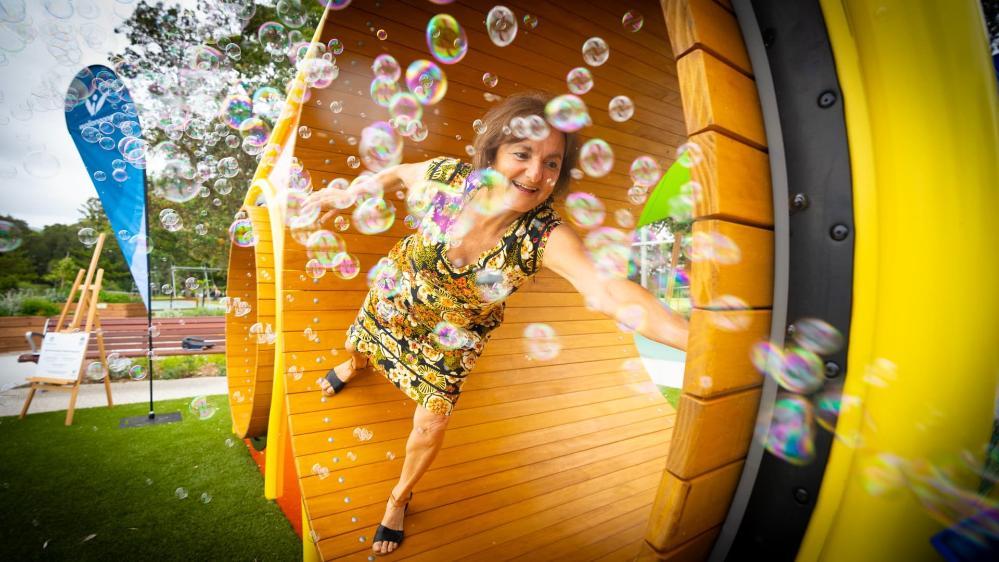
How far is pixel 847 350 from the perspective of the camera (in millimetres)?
648

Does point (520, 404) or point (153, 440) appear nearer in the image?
point (520, 404)

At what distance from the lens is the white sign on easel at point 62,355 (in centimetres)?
391

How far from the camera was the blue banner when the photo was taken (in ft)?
9.02

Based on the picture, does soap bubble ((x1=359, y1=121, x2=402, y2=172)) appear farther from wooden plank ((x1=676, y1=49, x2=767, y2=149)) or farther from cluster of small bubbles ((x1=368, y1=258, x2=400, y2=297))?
wooden plank ((x1=676, y1=49, x2=767, y2=149))

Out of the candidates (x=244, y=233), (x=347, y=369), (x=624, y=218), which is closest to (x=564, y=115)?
(x=347, y=369)

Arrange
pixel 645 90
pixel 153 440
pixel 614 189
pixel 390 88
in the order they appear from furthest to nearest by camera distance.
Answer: pixel 614 189
pixel 153 440
pixel 645 90
pixel 390 88

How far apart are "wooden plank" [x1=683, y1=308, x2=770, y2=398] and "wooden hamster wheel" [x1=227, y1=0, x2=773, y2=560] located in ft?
3.29

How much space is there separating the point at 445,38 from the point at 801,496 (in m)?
2.47

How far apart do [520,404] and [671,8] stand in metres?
2.73

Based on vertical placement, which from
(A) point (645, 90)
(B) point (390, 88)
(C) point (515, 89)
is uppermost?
(A) point (645, 90)

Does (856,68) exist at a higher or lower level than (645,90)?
lower

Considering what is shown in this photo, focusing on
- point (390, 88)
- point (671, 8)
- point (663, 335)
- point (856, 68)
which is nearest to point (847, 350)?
point (663, 335)

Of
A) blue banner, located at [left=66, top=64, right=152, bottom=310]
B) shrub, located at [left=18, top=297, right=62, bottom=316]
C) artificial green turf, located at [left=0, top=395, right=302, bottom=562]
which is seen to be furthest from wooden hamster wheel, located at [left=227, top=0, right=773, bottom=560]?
shrub, located at [left=18, top=297, right=62, bottom=316]

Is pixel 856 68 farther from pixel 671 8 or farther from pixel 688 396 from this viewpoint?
pixel 688 396
